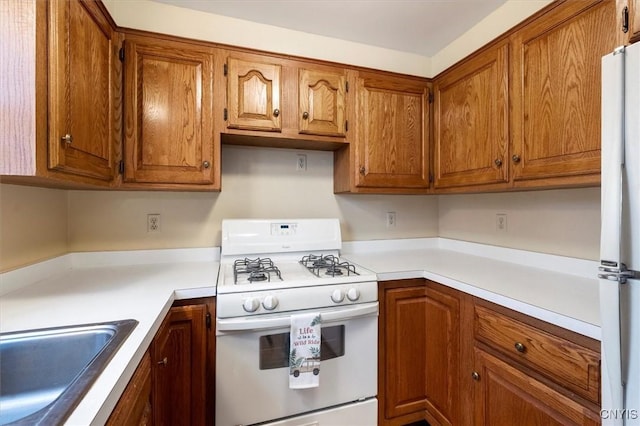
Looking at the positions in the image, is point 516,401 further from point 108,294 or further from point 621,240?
point 108,294

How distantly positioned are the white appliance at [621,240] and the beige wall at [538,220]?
0.87m

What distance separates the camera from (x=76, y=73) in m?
1.05

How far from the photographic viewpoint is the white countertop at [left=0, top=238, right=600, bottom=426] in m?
0.81

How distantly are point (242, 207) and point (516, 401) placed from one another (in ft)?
5.53

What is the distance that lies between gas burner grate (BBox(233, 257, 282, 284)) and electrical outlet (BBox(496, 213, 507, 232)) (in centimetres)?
142

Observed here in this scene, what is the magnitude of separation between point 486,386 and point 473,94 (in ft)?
4.91

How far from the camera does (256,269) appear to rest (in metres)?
1.52

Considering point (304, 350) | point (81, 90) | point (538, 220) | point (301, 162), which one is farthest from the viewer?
point (301, 162)

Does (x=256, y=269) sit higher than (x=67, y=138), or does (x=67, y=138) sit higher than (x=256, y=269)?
(x=67, y=138)

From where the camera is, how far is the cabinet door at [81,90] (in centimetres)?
92

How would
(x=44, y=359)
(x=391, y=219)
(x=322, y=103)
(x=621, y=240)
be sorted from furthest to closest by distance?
(x=391, y=219) → (x=322, y=103) → (x=44, y=359) → (x=621, y=240)

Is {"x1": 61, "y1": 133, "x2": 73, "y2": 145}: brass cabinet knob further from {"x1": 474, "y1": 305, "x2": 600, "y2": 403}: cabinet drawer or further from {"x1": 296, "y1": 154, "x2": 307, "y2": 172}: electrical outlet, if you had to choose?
{"x1": 474, "y1": 305, "x2": 600, "y2": 403}: cabinet drawer

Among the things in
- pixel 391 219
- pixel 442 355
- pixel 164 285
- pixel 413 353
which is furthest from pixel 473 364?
pixel 164 285

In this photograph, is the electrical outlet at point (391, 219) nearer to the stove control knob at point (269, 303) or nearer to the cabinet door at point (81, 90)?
the stove control knob at point (269, 303)
